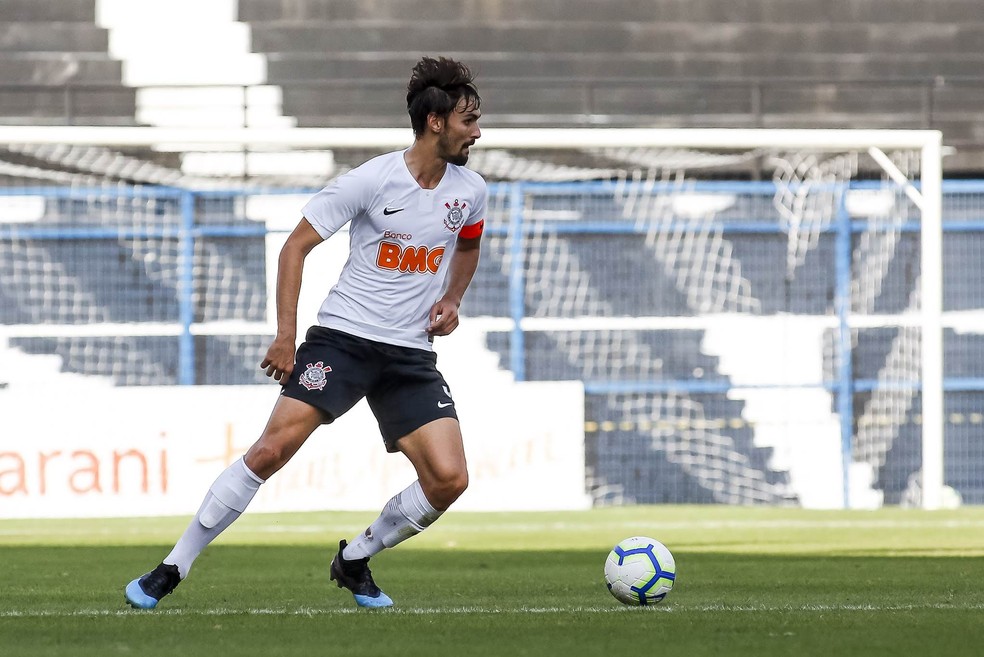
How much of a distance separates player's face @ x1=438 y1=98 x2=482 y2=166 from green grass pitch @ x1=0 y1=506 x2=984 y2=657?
1.58 meters

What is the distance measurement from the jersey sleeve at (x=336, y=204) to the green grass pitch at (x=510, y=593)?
1317 millimetres

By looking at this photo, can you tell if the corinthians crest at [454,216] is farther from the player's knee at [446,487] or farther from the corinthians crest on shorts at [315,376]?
the player's knee at [446,487]

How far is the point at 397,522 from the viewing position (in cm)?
524

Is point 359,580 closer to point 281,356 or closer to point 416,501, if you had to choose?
point 416,501

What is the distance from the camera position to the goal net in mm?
15188

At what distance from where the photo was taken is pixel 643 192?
52.1 ft

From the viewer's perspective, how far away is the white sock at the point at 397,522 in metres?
5.21

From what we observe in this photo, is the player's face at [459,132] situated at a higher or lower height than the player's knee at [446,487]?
higher

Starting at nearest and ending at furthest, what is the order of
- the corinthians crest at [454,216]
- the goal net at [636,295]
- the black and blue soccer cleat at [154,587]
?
the black and blue soccer cleat at [154,587] < the corinthians crest at [454,216] < the goal net at [636,295]

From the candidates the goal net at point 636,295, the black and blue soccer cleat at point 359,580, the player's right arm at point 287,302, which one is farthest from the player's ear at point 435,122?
the goal net at point 636,295

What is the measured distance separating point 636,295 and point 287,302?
38.0ft

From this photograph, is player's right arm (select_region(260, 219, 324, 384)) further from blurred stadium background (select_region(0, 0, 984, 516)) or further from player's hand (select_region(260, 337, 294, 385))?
blurred stadium background (select_region(0, 0, 984, 516))

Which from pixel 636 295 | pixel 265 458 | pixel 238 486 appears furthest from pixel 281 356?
pixel 636 295

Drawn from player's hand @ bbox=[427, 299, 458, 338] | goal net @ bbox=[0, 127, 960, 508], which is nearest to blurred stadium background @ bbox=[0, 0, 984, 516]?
goal net @ bbox=[0, 127, 960, 508]
